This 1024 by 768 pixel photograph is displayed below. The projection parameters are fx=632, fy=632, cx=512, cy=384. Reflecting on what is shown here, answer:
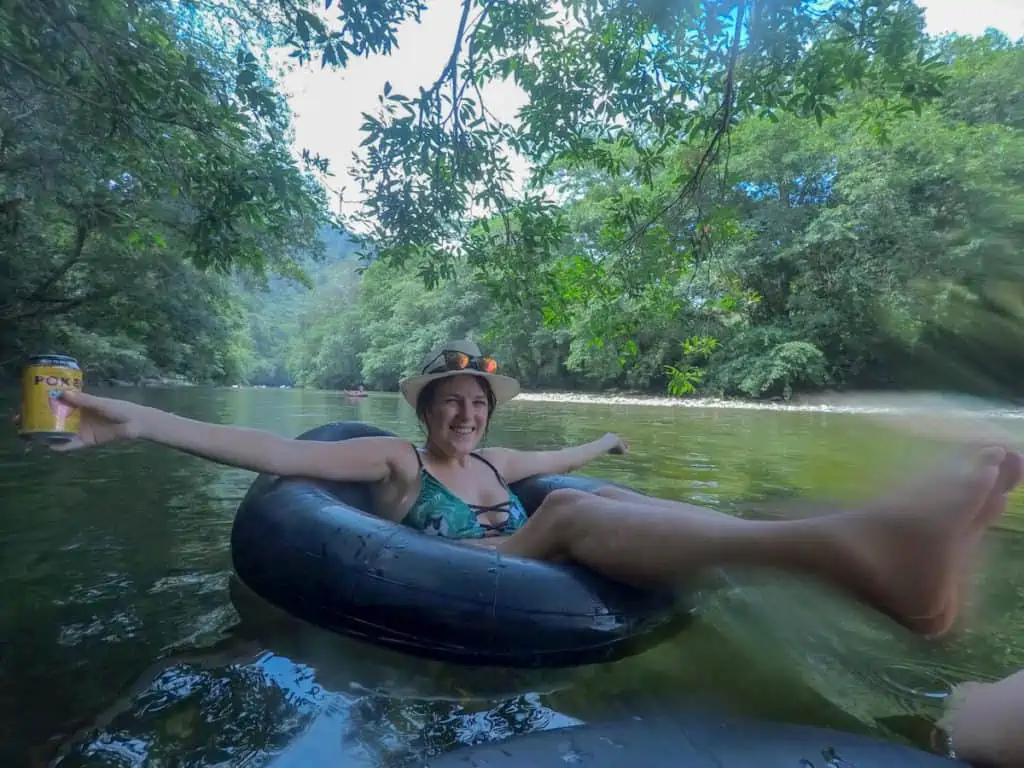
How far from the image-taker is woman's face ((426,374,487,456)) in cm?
255

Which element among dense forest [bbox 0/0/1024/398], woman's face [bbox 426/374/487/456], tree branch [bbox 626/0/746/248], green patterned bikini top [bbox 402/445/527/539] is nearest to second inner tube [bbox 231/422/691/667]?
green patterned bikini top [bbox 402/445/527/539]

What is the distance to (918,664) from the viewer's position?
1906mm

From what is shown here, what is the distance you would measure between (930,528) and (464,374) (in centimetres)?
166

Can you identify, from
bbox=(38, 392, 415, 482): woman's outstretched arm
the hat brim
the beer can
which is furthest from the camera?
the hat brim

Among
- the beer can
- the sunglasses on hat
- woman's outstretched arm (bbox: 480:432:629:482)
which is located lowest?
woman's outstretched arm (bbox: 480:432:629:482)

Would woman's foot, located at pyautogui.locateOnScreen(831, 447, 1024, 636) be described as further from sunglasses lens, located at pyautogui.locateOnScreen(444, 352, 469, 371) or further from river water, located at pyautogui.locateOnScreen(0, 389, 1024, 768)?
sunglasses lens, located at pyautogui.locateOnScreen(444, 352, 469, 371)

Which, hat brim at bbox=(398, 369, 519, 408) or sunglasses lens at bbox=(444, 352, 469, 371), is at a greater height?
sunglasses lens at bbox=(444, 352, 469, 371)

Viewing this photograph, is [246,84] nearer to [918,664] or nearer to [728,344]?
[918,664]

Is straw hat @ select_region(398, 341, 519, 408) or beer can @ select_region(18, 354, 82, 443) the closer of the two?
beer can @ select_region(18, 354, 82, 443)

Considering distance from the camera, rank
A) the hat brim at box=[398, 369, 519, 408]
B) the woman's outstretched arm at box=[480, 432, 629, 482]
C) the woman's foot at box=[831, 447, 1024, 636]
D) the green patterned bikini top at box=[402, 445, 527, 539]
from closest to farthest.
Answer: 1. the woman's foot at box=[831, 447, 1024, 636]
2. the green patterned bikini top at box=[402, 445, 527, 539]
3. the hat brim at box=[398, 369, 519, 408]
4. the woman's outstretched arm at box=[480, 432, 629, 482]

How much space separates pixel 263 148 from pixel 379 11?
1.13m

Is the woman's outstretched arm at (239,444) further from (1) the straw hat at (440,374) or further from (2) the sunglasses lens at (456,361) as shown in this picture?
(2) the sunglasses lens at (456,361)

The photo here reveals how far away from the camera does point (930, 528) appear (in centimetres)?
132

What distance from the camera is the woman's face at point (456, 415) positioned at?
2.55 m
